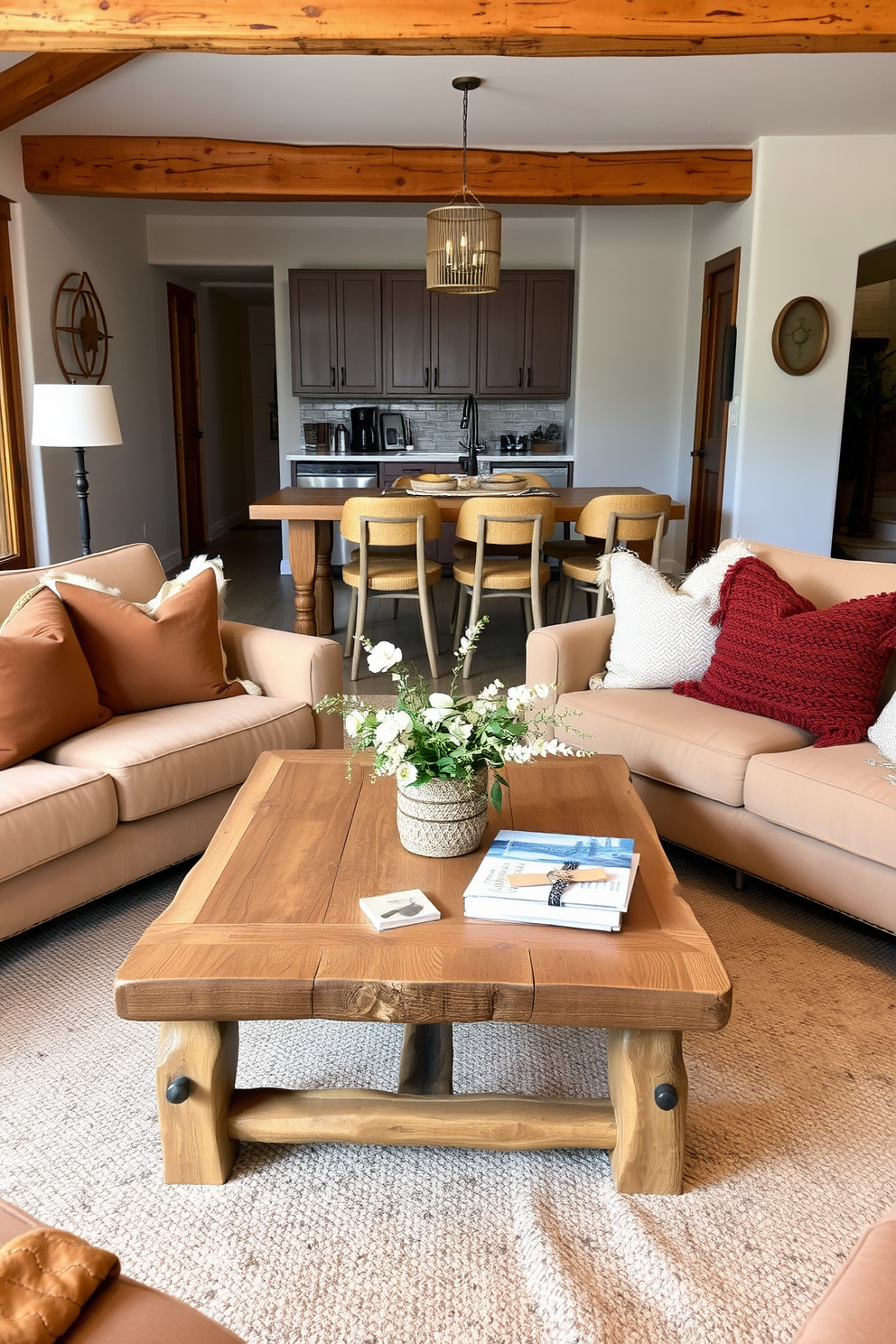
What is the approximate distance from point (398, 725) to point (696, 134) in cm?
532

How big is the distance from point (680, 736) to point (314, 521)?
292cm

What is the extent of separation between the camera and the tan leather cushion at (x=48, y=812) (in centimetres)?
231

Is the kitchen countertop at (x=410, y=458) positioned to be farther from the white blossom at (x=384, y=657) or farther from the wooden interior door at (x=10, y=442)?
the white blossom at (x=384, y=657)

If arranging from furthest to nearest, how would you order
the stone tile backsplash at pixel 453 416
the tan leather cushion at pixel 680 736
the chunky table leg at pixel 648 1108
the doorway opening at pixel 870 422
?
the stone tile backsplash at pixel 453 416 < the doorway opening at pixel 870 422 < the tan leather cushion at pixel 680 736 < the chunky table leg at pixel 648 1108

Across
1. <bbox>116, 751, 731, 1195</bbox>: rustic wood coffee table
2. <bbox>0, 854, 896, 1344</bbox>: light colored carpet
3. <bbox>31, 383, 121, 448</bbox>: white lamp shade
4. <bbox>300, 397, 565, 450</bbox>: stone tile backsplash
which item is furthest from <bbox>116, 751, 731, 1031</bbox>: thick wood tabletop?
<bbox>300, 397, 565, 450</bbox>: stone tile backsplash

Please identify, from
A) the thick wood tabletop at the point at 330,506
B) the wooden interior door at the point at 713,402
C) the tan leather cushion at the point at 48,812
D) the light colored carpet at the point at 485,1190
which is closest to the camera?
the light colored carpet at the point at 485,1190

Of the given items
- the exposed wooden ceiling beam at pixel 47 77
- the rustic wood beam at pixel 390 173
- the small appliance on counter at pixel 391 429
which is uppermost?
the exposed wooden ceiling beam at pixel 47 77

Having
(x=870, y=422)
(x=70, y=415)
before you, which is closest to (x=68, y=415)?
(x=70, y=415)

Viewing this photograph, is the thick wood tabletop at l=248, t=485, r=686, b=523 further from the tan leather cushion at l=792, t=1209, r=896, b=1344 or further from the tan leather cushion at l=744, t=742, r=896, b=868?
the tan leather cushion at l=792, t=1209, r=896, b=1344

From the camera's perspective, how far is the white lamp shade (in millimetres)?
4090

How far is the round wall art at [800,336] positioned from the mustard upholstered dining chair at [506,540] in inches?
85.7

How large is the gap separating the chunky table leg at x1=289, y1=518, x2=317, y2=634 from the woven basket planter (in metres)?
3.42

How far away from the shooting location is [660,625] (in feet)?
10.5

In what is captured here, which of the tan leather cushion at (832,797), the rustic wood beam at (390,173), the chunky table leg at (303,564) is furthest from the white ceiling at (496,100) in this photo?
the tan leather cushion at (832,797)
